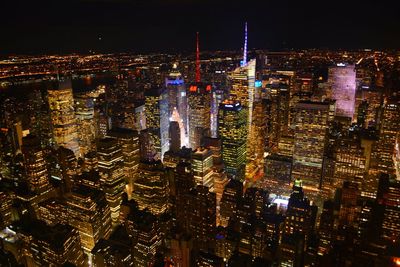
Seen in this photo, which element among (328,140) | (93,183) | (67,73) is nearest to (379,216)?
(328,140)

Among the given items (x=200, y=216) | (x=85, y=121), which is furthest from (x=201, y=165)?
(x=85, y=121)

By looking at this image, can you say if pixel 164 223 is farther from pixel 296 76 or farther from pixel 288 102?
pixel 296 76

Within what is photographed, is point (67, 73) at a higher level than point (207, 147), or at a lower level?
higher

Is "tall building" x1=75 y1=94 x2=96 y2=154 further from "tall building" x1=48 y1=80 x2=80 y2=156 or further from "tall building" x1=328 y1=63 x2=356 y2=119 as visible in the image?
"tall building" x1=328 y1=63 x2=356 y2=119

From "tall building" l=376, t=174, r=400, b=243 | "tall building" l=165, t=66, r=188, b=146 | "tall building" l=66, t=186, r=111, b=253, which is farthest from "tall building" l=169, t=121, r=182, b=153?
"tall building" l=376, t=174, r=400, b=243

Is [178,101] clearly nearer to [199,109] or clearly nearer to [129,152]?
[199,109]

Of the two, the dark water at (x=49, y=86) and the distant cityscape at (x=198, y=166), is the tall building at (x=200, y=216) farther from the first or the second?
the dark water at (x=49, y=86)
